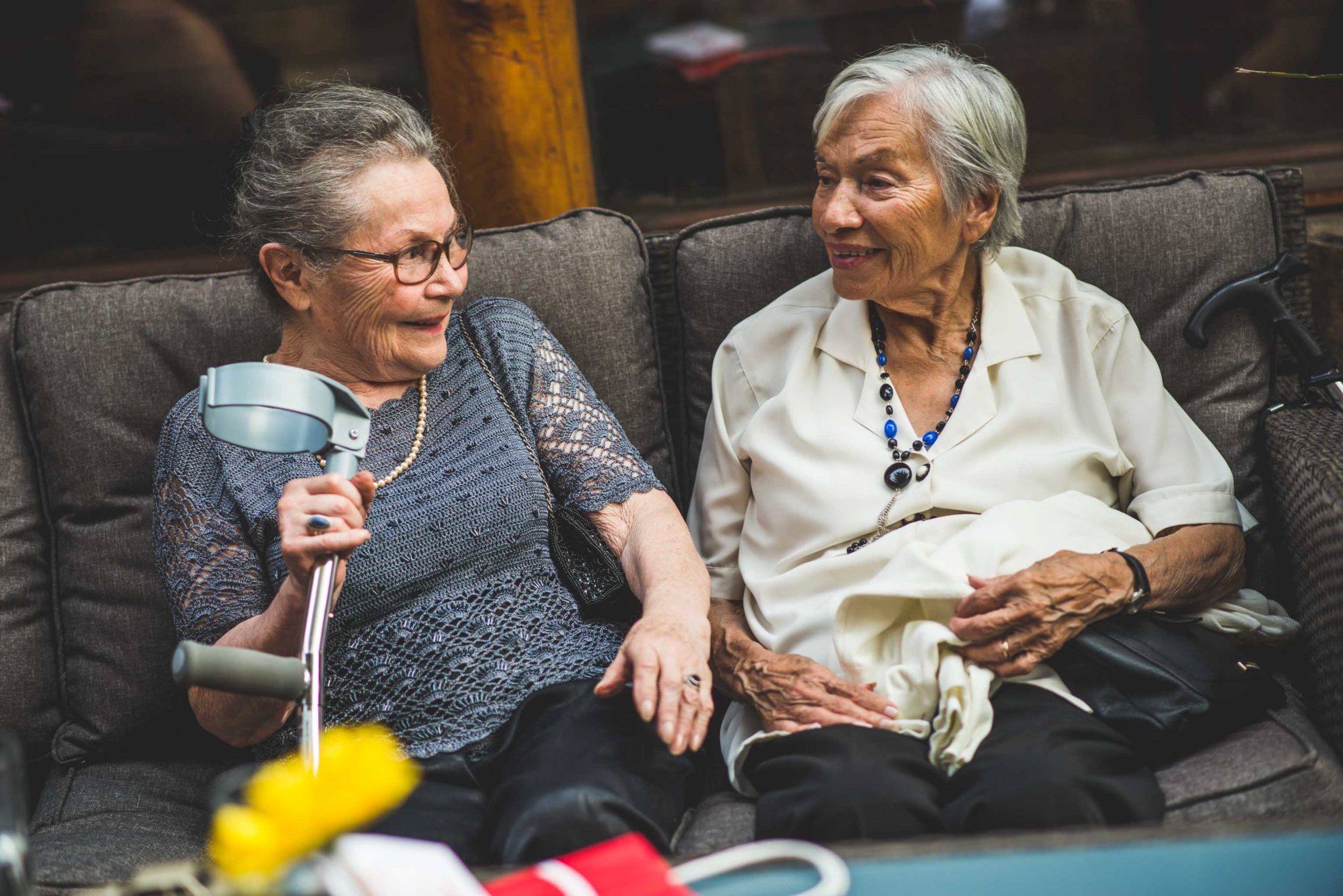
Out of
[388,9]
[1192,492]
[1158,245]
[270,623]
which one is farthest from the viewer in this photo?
[388,9]

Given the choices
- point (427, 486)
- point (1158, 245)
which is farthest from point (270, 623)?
point (1158, 245)

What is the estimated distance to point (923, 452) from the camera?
1.73 metres

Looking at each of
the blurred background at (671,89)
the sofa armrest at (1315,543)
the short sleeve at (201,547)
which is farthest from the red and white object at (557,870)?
the blurred background at (671,89)

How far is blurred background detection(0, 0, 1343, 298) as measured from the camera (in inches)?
119

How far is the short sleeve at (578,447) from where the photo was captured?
5.83ft

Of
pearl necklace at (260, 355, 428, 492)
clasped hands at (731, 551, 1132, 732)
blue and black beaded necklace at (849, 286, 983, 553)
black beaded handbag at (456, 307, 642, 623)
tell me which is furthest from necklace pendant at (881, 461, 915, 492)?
pearl necklace at (260, 355, 428, 492)

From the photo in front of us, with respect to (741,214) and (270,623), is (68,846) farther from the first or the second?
(741,214)

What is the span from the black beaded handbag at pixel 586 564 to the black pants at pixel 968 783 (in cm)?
37

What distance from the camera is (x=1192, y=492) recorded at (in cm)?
170

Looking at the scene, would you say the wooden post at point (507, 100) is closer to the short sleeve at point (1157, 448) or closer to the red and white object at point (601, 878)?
the short sleeve at point (1157, 448)

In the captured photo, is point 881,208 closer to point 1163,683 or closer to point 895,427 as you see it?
point 895,427

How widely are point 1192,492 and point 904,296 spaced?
0.51 meters

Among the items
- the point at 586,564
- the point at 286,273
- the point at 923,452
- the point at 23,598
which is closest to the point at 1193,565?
the point at 923,452

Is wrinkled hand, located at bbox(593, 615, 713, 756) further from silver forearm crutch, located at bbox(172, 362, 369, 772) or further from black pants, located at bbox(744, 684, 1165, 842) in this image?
silver forearm crutch, located at bbox(172, 362, 369, 772)
